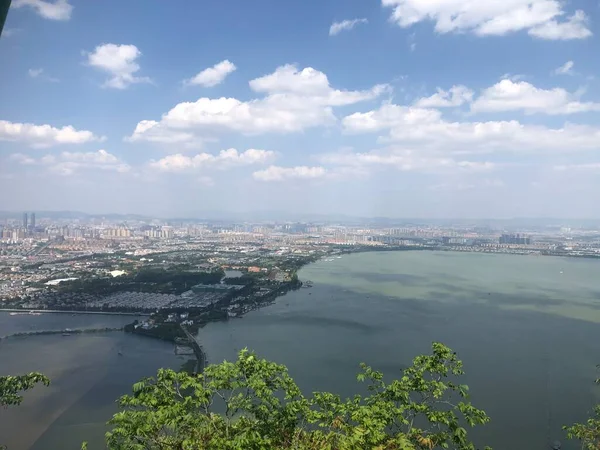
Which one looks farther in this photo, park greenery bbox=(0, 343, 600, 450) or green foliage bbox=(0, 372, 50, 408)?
green foliage bbox=(0, 372, 50, 408)

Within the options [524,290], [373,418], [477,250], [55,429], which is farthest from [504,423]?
[477,250]

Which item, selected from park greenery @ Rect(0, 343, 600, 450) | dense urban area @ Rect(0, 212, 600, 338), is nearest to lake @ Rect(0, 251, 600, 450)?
dense urban area @ Rect(0, 212, 600, 338)

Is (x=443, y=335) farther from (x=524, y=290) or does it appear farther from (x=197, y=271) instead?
(x=197, y=271)

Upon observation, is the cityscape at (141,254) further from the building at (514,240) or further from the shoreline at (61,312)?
the shoreline at (61,312)

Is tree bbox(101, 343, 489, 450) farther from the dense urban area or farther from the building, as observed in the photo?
the building

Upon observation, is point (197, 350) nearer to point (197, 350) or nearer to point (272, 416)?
point (197, 350)

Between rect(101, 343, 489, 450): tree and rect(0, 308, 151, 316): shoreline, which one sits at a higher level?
rect(101, 343, 489, 450): tree

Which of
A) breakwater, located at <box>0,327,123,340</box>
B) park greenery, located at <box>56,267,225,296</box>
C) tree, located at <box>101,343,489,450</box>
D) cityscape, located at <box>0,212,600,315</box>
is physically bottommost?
breakwater, located at <box>0,327,123,340</box>

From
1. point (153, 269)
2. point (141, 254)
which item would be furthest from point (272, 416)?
point (141, 254)

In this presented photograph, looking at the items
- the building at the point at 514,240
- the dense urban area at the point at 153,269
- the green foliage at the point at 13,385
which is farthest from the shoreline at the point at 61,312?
the building at the point at 514,240
